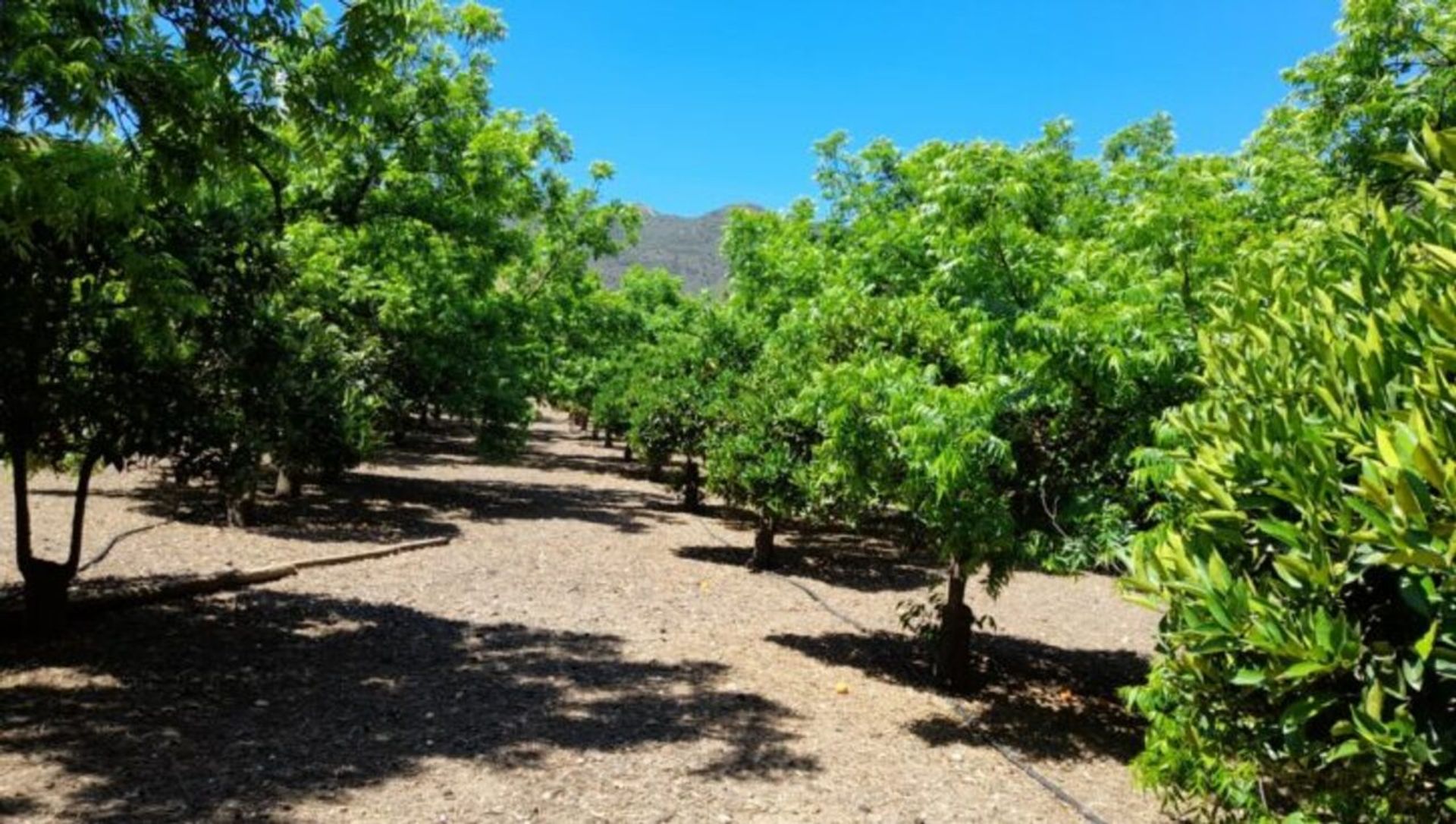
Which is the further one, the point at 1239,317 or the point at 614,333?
the point at 614,333

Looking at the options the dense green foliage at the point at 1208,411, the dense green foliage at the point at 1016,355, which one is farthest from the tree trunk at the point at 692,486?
the dense green foliage at the point at 1208,411

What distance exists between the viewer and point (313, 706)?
21.6 ft

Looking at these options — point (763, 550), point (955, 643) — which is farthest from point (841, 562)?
point (955, 643)

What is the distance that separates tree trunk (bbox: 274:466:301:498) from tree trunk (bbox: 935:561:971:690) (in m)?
12.8

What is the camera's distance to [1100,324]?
207 inches

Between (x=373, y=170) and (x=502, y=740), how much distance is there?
13.9m

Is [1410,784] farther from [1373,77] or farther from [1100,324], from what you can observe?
[1373,77]

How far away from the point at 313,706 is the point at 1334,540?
6684 millimetres

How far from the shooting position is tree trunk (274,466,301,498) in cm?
1638

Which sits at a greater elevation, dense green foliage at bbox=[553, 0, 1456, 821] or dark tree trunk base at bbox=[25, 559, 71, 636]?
dense green foliage at bbox=[553, 0, 1456, 821]

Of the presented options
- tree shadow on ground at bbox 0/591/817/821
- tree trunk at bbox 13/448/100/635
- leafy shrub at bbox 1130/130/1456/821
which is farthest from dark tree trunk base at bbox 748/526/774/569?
leafy shrub at bbox 1130/130/1456/821

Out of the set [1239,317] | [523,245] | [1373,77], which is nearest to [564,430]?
[523,245]

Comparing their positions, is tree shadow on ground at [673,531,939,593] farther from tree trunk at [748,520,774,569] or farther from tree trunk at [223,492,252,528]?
tree trunk at [223,492,252,528]

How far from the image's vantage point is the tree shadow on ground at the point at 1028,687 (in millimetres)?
7430
